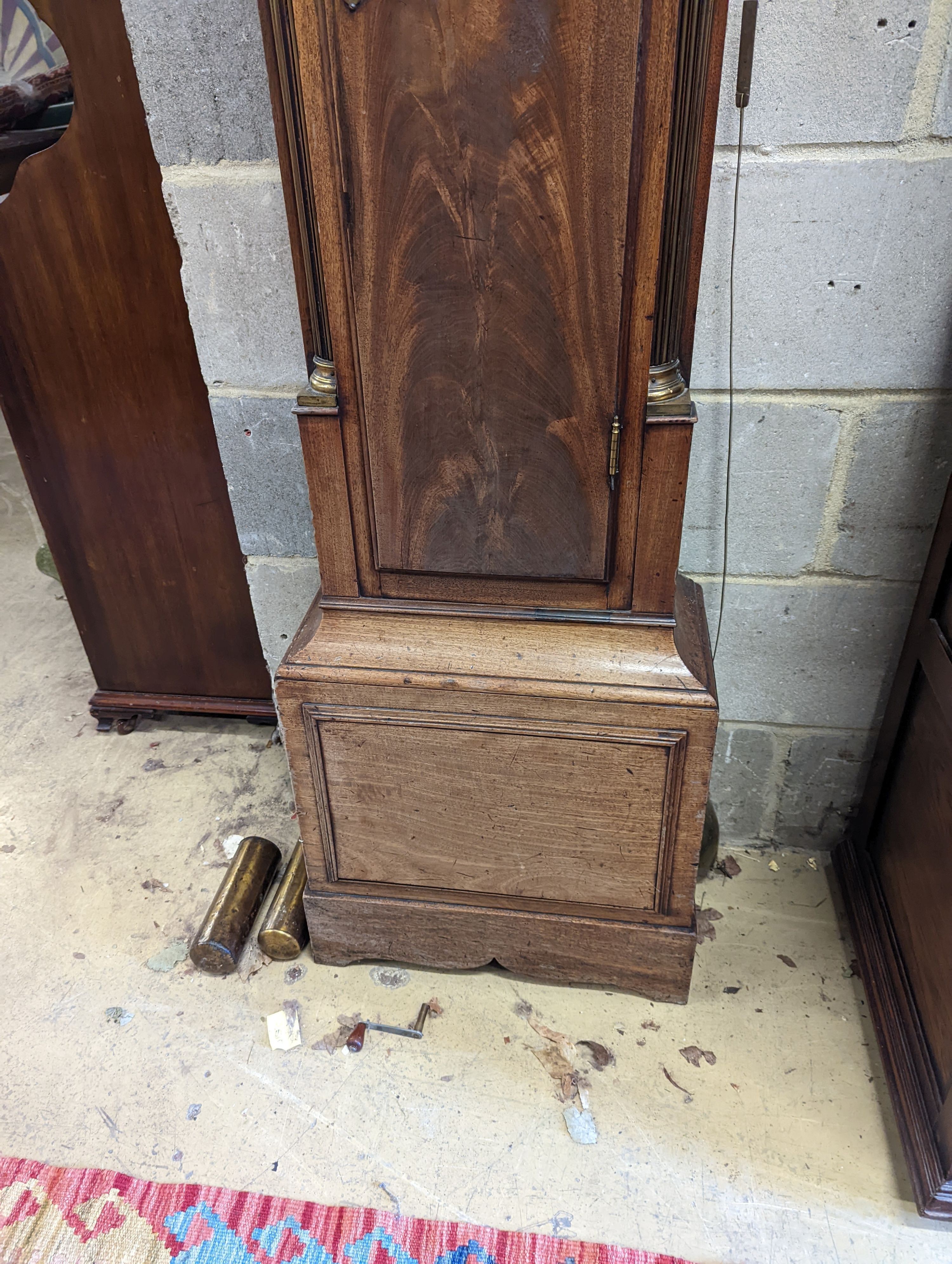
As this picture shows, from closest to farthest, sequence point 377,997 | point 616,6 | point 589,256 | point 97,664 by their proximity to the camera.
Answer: point 616,6
point 589,256
point 377,997
point 97,664

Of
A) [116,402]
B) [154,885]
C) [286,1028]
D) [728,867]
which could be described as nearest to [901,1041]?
[728,867]

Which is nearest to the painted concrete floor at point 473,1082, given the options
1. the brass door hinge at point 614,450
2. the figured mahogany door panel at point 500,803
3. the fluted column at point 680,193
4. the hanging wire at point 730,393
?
the figured mahogany door panel at point 500,803

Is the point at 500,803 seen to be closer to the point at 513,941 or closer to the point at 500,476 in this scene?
the point at 513,941

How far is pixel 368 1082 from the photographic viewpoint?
1359 mm

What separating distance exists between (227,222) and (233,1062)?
4.35 feet

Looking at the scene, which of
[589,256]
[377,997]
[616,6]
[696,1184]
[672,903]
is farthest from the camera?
[377,997]

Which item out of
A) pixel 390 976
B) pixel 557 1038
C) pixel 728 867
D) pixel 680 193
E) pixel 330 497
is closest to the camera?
pixel 680 193

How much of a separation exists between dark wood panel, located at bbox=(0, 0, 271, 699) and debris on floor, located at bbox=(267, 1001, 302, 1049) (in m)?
A: 0.78

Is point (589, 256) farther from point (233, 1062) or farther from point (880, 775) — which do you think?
point (233, 1062)

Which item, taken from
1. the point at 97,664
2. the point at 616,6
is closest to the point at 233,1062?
the point at 97,664

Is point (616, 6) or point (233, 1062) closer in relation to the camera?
point (616, 6)

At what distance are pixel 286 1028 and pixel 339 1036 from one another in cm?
9

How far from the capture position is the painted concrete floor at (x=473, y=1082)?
120 cm

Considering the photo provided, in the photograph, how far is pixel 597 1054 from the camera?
138 centimetres
